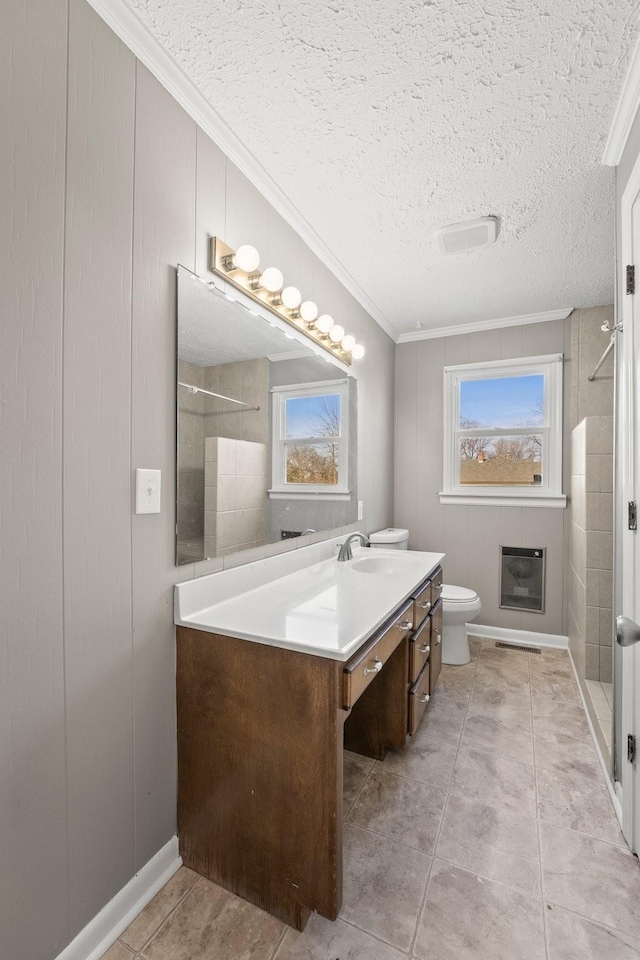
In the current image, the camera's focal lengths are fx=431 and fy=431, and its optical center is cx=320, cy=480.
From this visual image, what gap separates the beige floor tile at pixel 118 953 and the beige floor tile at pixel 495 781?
1.17m

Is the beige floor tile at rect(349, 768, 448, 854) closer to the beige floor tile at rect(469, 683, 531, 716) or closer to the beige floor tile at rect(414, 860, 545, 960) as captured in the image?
the beige floor tile at rect(414, 860, 545, 960)

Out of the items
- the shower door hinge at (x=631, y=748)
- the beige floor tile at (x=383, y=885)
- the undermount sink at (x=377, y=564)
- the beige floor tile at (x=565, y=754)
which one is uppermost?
the undermount sink at (x=377, y=564)

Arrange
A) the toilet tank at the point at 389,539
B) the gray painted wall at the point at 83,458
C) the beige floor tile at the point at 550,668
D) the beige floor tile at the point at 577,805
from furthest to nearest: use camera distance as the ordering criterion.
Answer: the toilet tank at the point at 389,539 → the beige floor tile at the point at 550,668 → the beige floor tile at the point at 577,805 → the gray painted wall at the point at 83,458

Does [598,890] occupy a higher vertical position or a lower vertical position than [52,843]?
lower

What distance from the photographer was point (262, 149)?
62.1 inches

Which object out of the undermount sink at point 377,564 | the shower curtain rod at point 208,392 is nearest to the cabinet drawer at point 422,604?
the undermount sink at point 377,564

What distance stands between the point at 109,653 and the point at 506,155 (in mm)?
2148

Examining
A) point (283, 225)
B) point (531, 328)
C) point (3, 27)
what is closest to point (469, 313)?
point (531, 328)

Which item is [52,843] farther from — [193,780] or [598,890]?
[598,890]

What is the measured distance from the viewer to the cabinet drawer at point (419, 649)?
1791mm

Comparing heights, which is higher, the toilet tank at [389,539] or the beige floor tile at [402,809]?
the toilet tank at [389,539]

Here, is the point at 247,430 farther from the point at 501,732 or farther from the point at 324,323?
the point at 501,732

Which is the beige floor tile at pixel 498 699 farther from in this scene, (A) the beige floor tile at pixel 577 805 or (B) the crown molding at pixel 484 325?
(B) the crown molding at pixel 484 325

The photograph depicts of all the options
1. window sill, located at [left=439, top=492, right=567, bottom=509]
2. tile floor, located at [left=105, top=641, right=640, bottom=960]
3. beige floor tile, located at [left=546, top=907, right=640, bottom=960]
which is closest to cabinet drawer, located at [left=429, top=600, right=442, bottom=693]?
tile floor, located at [left=105, top=641, right=640, bottom=960]
